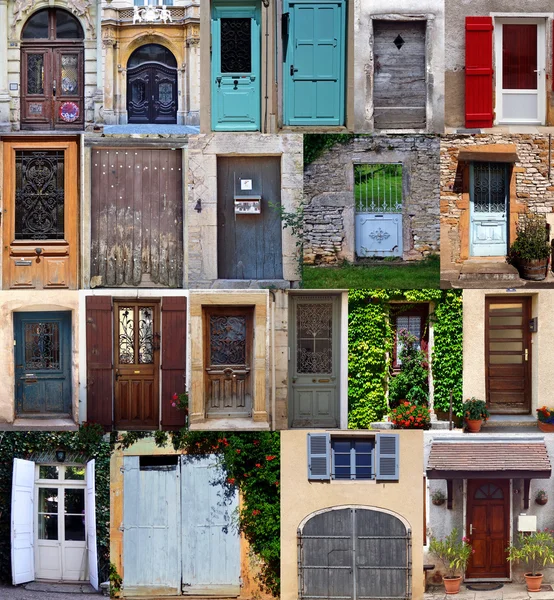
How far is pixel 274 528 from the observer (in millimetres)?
14328

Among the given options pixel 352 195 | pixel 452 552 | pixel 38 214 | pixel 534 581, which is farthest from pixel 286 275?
pixel 534 581

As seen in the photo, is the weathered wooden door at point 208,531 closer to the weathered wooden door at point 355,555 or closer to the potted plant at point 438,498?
the weathered wooden door at point 355,555

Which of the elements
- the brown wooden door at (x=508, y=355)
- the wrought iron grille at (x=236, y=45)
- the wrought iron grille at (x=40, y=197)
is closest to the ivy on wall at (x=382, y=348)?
the brown wooden door at (x=508, y=355)

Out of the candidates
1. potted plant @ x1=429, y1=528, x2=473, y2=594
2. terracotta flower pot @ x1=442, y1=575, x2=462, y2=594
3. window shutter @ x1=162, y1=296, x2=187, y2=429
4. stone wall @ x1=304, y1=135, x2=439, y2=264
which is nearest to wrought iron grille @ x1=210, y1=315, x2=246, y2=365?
window shutter @ x1=162, y1=296, x2=187, y2=429

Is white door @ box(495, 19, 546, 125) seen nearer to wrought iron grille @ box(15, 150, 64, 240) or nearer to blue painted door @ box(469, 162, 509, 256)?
blue painted door @ box(469, 162, 509, 256)

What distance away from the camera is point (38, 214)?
1403cm

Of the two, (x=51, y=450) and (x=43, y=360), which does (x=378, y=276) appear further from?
(x=51, y=450)

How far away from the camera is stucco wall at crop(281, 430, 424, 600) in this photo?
1430cm

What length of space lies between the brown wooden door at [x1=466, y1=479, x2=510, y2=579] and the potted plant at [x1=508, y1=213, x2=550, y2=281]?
2.27 m

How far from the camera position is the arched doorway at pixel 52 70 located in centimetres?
1418

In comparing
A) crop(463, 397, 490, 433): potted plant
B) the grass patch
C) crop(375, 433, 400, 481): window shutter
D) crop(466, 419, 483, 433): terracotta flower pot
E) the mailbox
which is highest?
the mailbox

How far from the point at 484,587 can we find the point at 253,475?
8.77 feet

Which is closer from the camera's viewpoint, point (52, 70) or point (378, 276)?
point (378, 276)

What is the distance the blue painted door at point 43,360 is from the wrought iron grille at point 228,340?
1493 millimetres
